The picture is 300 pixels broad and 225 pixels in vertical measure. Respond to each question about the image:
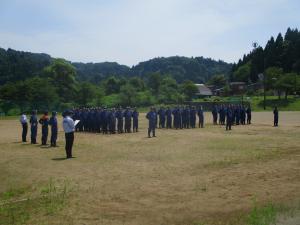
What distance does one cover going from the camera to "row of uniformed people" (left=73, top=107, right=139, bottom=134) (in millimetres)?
28062

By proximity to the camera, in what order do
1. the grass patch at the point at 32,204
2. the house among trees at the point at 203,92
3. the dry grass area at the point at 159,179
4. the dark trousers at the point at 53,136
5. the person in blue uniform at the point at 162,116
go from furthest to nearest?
the house among trees at the point at 203,92, the person in blue uniform at the point at 162,116, the dark trousers at the point at 53,136, the dry grass area at the point at 159,179, the grass patch at the point at 32,204

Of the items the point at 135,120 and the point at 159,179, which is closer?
the point at 159,179

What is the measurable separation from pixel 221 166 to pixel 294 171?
233 cm

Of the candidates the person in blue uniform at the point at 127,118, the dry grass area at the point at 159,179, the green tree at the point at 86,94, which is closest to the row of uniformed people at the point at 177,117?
the person in blue uniform at the point at 127,118

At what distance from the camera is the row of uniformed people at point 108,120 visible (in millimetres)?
28062

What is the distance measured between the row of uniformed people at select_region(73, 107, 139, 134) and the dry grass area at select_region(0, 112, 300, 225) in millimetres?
7157

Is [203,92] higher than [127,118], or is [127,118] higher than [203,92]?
Result: [203,92]

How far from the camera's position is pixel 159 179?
40.4 ft

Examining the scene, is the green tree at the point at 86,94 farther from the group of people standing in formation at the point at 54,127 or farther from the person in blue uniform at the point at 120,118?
the group of people standing in formation at the point at 54,127

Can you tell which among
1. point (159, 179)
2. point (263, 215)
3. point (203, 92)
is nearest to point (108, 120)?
point (159, 179)

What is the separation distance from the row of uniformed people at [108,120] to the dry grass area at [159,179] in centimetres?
716

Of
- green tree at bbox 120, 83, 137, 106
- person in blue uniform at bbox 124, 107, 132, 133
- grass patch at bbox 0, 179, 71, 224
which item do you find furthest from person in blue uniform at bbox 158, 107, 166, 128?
green tree at bbox 120, 83, 137, 106

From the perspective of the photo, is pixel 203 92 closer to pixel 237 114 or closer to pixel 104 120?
pixel 237 114

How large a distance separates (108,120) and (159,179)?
1618 centimetres
